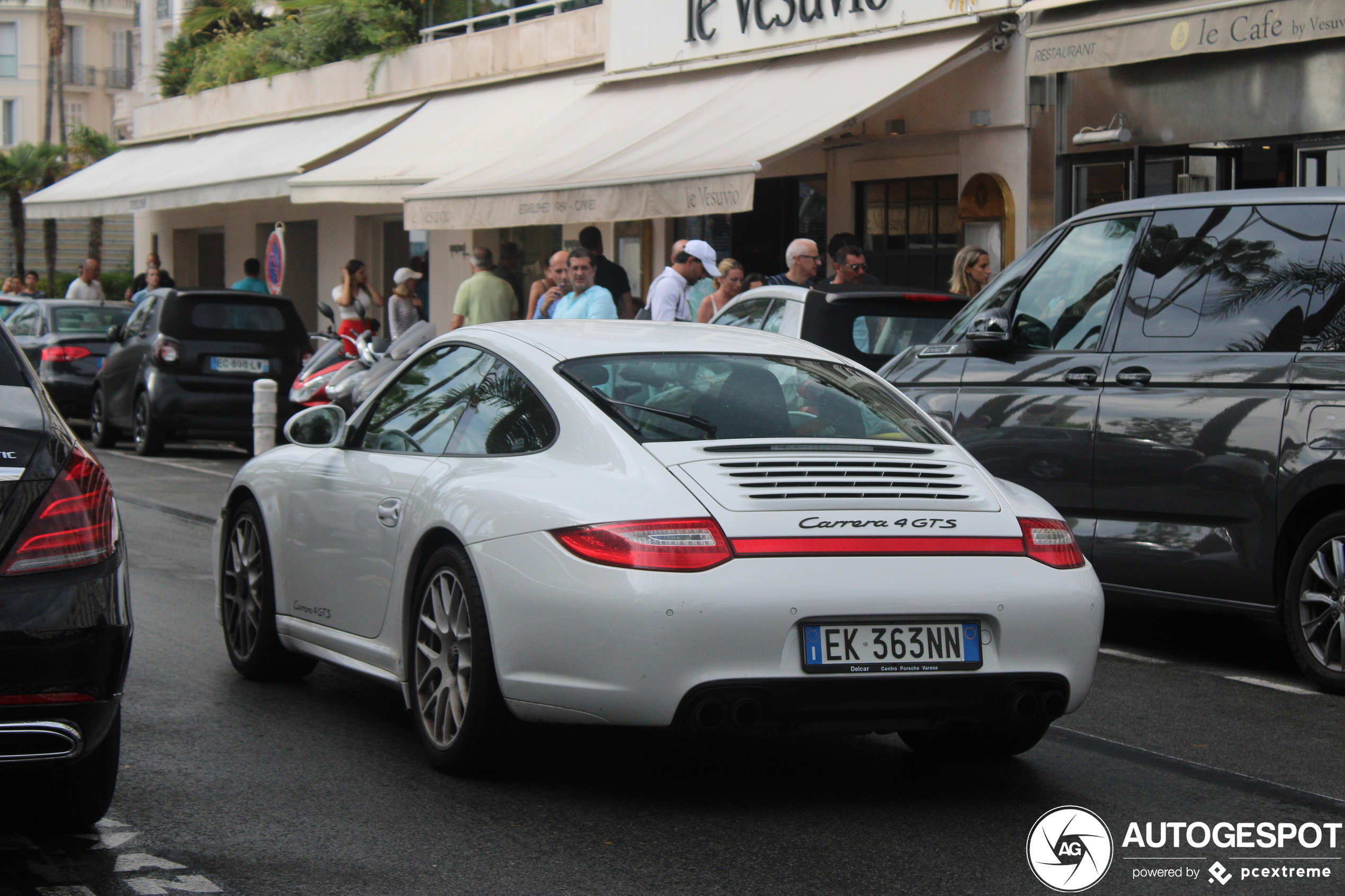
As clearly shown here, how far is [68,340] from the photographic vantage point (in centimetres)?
2148

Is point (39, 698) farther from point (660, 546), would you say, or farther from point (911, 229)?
point (911, 229)

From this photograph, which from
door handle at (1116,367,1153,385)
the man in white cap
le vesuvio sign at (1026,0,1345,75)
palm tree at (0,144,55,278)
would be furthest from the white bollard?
palm tree at (0,144,55,278)

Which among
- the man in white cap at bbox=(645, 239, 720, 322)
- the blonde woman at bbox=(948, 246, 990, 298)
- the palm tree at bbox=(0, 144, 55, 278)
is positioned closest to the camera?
the blonde woman at bbox=(948, 246, 990, 298)

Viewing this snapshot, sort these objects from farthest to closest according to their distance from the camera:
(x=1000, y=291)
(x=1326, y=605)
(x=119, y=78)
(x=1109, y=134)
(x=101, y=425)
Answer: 1. (x=119, y=78)
2. (x=101, y=425)
3. (x=1109, y=134)
4. (x=1000, y=291)
5. (x=1326, y=605)

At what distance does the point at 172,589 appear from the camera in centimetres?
930

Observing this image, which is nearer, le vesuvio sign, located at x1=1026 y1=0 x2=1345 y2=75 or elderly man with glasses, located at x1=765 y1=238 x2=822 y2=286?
le vesuvio sign, located at x1=1026 y1=0 x2=1345 y2=75

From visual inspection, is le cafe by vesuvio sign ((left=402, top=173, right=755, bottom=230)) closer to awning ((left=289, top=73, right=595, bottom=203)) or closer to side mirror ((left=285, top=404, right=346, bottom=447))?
awning ((left=289, top=73, right=595, bottom=203))

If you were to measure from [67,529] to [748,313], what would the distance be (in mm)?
7777

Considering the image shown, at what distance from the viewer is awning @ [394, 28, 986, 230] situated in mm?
15867

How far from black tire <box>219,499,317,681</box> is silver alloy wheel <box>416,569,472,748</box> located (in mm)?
1298

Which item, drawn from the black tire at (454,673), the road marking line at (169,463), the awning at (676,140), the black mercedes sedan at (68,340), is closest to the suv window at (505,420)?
the black tire at (454,673)

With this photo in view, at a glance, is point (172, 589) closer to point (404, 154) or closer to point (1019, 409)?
point (1019, 409)

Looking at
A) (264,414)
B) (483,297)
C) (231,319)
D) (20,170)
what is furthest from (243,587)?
(20,170)

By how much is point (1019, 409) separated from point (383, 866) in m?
4.59
